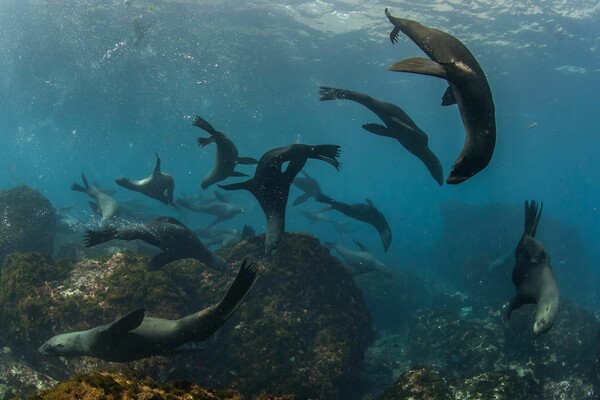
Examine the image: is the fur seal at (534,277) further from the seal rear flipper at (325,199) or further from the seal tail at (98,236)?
the seal rear flipper at (325,199)

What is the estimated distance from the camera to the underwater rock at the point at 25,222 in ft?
39.9

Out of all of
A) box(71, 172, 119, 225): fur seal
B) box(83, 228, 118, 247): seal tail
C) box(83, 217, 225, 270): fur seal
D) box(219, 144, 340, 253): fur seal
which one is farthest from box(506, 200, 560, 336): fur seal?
box(71, 172, 119, 225): fur seal

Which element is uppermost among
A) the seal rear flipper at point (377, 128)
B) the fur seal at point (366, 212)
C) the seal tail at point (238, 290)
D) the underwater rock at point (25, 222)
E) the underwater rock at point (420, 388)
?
the seal rear flipper at point (377, 128)

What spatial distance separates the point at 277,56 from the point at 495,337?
2498 cm

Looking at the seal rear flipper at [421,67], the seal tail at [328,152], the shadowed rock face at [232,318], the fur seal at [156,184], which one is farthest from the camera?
the fur seal at [156,184]

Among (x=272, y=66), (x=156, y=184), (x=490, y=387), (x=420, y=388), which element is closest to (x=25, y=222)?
(x=156, y=184)

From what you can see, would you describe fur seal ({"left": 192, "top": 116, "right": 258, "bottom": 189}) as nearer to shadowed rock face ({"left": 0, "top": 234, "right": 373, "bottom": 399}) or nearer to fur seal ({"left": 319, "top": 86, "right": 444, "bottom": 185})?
shadowed rock face ({"left": 0, "top": 234, "right": 373, "bottom": 399})

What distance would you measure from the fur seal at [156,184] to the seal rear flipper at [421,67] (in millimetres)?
7992

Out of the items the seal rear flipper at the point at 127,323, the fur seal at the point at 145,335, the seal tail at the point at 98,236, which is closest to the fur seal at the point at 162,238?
the seal tail at the point at 98,236

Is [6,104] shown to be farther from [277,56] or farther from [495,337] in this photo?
[495,337]

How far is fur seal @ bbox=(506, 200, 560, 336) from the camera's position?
4.89 m

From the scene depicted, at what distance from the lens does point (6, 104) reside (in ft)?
139

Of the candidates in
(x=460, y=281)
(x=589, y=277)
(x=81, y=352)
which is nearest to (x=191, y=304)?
(x=81, y=352)

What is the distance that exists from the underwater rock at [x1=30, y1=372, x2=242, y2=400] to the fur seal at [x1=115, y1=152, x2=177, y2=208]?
7.74 m
